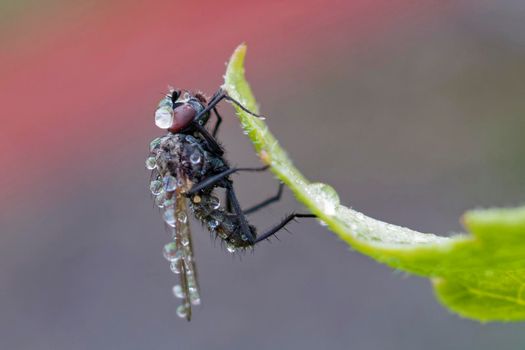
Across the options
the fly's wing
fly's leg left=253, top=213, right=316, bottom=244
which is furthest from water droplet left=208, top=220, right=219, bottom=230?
the fly's wing

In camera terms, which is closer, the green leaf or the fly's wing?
the green leaf

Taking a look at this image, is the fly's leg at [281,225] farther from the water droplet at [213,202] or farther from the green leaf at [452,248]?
the green leaf at [452,248]

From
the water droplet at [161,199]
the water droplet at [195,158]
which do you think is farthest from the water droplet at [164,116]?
the water droplet at [161,199]

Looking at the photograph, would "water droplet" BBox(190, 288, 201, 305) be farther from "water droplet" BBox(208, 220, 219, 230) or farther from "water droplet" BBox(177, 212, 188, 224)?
"water droplet" BBox(208, 220, 219, 230)

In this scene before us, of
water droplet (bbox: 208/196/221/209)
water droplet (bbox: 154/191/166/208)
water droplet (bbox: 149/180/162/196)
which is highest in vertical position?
water droplet (bbox: 208/196/221/209)

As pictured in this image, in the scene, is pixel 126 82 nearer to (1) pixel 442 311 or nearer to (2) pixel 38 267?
(2) pixel 38 267

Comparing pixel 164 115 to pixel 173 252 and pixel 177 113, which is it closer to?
pixel 177 113

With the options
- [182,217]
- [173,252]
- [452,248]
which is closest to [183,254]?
[173,252]
